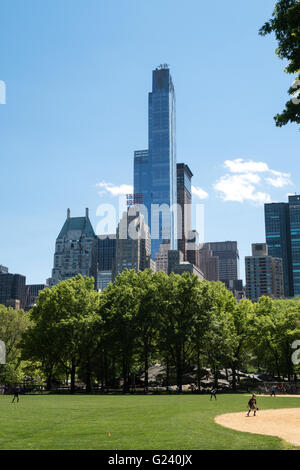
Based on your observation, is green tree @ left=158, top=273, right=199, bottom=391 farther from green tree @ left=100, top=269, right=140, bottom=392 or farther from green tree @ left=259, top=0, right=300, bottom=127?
green tree @ left=259, top=0, right=300, bottom=127

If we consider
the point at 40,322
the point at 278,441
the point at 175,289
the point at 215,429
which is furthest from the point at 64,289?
the point at 278,441

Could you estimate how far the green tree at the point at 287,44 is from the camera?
73.7 feet

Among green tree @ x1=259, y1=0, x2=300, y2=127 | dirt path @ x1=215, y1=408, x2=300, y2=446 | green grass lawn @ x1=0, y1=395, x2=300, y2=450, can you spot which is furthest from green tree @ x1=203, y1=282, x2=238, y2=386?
green tree @ x1=259, y1=0, x2=300, y2=127

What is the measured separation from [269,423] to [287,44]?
24.1 m

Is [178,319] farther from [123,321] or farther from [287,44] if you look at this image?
[287,44]

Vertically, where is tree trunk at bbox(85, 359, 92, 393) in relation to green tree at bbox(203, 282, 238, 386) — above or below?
below

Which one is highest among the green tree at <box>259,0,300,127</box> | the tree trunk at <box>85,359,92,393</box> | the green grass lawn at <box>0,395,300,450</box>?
the green tree at <box>259,0,300,127</box>

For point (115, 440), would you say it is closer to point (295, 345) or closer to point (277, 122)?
point (277, 122)

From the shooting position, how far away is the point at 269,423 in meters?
31.7

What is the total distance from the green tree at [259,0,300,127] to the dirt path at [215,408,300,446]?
1632cm

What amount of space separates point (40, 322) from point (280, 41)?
6213cm

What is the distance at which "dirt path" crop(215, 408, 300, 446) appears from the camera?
2648 cm

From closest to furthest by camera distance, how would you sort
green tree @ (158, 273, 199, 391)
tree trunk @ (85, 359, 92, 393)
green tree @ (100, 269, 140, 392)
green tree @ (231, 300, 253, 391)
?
1. green tree @ (100, 269, 140, 392)
2. green tree @ (158, 273, 199, 391)
3. tree trunk @ (85, 359, 92, 393)
4. green tree @ (231, 300, 253, 391)

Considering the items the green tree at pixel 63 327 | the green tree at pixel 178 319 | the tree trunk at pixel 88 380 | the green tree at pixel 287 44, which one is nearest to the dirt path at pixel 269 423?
the green tree at pixel 287 44
